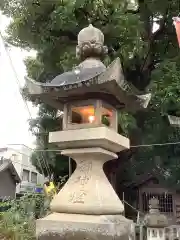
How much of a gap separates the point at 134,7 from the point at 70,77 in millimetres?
7406

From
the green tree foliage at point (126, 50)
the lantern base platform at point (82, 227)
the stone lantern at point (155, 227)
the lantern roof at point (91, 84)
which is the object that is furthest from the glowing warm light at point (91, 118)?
the green tree foliage at point (126, 50)

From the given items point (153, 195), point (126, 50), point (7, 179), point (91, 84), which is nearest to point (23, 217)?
point (91, 84)

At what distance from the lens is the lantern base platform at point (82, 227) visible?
309 cm

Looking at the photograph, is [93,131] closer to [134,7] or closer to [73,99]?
[73,99]

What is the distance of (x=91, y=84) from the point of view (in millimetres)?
3408

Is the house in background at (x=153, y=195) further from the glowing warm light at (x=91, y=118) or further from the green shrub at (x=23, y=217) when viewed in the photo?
the glowing warm light at (x=91, y=118)

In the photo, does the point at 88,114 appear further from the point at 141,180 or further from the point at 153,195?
the point at 153,195

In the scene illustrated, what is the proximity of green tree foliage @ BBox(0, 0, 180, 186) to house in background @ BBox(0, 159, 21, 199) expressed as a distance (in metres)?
7.01

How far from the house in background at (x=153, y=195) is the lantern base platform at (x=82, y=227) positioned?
1009 cm

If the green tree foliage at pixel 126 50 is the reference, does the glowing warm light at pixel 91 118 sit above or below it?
below

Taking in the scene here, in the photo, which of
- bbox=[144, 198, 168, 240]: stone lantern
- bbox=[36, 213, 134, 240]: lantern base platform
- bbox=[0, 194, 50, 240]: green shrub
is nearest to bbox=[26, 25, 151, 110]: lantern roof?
bbox=[36, 213, 134, 240]: lantern base platform

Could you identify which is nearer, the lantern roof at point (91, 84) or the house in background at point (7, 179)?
the lantern roof at point (91, 84)

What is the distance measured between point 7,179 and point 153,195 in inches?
371

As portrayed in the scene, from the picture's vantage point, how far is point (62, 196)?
3.42 metres
